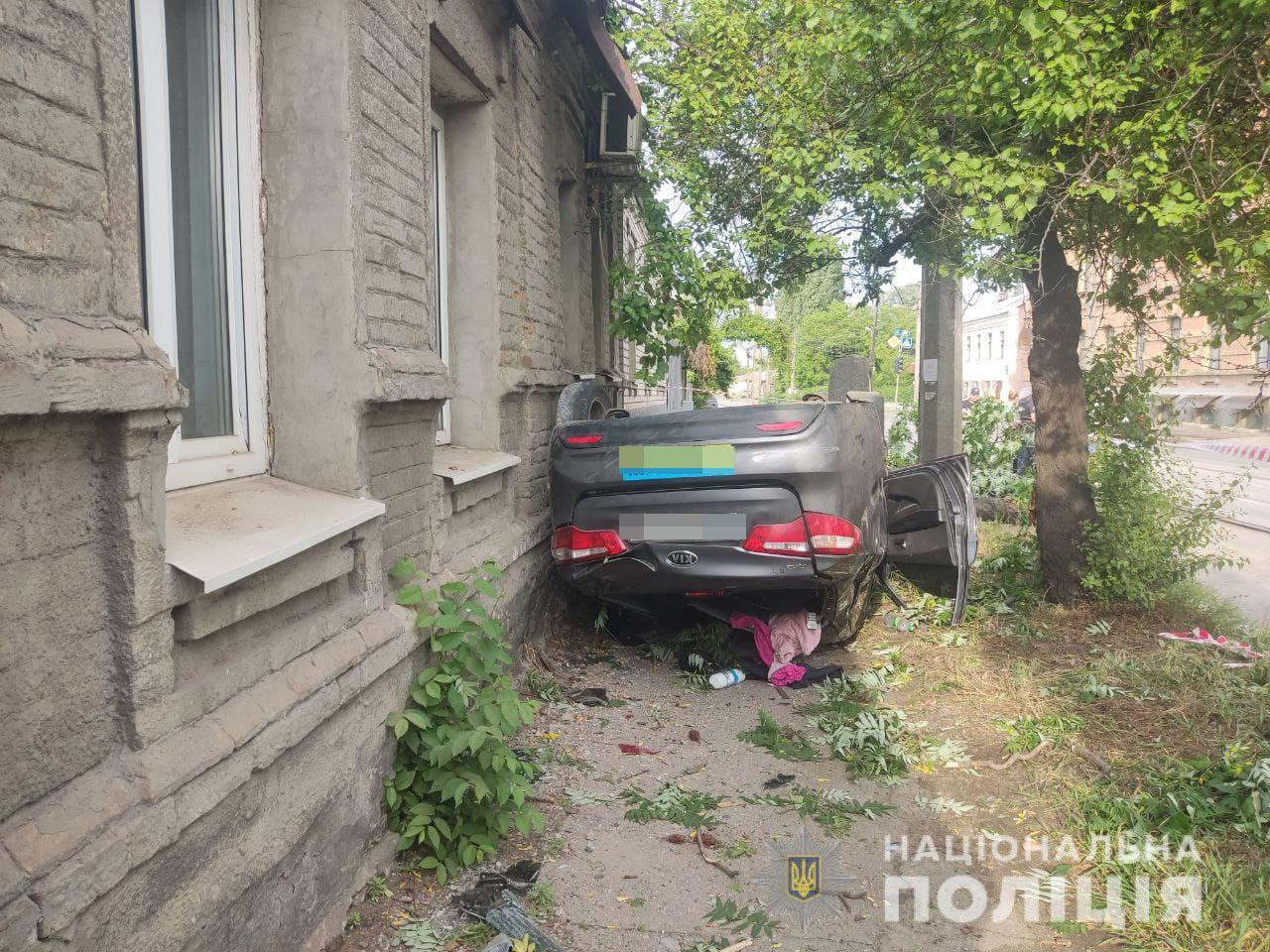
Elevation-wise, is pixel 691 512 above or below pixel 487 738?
Answer: above

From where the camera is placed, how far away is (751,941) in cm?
281

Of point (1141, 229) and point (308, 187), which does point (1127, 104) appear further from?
point (308, 187)

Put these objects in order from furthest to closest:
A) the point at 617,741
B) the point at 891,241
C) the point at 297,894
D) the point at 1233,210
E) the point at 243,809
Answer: the point at 891,241, the point at 1233,210, the point at 617,741, the point at 297,894, the point at 243,809

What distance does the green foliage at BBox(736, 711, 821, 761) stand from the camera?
4.25 meters

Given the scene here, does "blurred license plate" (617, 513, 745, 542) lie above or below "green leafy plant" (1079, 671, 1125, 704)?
above

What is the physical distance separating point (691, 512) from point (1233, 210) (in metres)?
3.17

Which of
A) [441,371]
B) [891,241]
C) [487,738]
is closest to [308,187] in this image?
[441,371]

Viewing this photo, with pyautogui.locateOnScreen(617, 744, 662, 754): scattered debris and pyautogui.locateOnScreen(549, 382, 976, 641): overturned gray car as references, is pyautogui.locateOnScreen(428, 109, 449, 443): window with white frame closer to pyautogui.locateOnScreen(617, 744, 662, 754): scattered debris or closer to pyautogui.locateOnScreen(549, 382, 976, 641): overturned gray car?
pyautogui.locateOnScreen(549, 382, 976, 641): overturned gray car

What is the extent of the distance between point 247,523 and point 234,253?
97 cm

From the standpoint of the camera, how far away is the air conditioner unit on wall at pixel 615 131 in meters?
7.68

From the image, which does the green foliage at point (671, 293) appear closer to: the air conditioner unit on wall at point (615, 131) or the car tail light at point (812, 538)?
the air conditioner unit on wall at point (615, 131)

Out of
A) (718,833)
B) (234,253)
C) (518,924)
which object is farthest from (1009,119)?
(518,924)

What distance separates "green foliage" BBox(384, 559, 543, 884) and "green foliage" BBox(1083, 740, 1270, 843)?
2.13 metres

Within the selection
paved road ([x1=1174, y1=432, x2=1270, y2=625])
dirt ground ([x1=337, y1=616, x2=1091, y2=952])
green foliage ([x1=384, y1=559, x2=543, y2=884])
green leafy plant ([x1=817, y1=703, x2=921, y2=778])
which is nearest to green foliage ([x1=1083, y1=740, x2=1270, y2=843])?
dirt ground ([x1=337, y1=616, x2=1091, y2=952])
